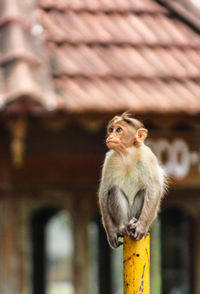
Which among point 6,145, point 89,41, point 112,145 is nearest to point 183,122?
→ point 89,41

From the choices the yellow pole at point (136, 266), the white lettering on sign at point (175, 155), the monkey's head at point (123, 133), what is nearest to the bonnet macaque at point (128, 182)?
the monkey's head at point (123, 133)

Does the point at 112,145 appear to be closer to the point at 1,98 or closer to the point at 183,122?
the point at 1,98

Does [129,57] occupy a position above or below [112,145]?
above

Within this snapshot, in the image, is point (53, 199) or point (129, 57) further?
point (53, 199)

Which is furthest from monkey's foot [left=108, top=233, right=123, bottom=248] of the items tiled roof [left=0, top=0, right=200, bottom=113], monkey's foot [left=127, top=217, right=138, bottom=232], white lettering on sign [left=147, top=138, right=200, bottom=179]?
white lettering on sign [left=147, top=138, right=200, bottom=179]

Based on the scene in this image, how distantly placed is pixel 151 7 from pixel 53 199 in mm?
2250

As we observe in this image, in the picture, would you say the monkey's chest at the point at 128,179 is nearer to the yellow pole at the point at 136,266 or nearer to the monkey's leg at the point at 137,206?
the monkey's leg at the point at 137,206

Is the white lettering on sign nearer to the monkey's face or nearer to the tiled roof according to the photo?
the tiled roof

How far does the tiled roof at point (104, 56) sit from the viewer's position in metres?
7.33

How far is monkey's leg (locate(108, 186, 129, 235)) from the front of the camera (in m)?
3.40

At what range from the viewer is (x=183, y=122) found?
805 centimetres

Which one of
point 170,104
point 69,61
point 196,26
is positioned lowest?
point 170,104

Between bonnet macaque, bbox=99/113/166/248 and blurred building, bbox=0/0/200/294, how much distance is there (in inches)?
134

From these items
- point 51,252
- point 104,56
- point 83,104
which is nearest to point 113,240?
point 83,104
